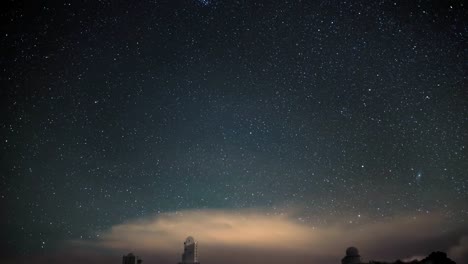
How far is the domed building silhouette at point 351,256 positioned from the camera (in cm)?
3072

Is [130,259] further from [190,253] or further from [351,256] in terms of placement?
[351,256]

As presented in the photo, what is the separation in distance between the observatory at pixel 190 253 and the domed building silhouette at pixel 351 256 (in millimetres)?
23402

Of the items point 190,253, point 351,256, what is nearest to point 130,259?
point 190,253

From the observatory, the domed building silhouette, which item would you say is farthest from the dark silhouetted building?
the domed building silhouette

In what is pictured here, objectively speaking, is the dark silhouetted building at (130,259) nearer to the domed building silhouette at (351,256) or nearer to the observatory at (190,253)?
the observatory at (190,253)

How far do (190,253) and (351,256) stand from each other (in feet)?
82.3

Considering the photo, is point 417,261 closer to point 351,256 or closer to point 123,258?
point 351,256

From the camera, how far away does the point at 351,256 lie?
1220 inches

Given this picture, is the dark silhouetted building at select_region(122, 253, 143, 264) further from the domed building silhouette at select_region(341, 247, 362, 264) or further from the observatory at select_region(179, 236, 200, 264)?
the domed building silhouette at select_region(341, 247, 362, 264)

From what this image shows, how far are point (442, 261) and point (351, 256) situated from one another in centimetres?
957

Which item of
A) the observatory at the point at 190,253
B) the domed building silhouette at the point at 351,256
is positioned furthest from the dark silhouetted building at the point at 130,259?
the domed building silhouette at the point at 351,256

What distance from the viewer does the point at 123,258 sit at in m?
44.3

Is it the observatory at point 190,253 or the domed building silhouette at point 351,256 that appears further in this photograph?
the observatory at point 190,253

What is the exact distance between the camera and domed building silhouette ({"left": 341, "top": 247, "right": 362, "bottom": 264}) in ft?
101
